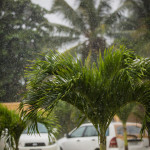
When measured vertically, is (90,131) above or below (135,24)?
below

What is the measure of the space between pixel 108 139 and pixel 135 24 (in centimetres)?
515

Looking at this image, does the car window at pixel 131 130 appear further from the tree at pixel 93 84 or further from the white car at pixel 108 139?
the tree at pixel 93 84

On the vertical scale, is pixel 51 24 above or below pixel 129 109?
above

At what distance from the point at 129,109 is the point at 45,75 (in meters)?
3.38

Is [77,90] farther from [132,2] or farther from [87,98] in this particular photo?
[132,2]

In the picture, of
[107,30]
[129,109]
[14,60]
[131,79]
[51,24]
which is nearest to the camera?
[131,79]

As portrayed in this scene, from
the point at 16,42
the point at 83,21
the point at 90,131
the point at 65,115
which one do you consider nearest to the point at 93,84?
the point at 90,131

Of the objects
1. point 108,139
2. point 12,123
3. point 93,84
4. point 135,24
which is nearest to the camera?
point 93,84

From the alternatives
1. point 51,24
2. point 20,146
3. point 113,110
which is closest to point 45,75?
point 113,110

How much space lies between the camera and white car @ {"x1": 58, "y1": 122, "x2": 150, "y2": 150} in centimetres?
423

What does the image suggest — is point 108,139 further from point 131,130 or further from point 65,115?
point 65,115

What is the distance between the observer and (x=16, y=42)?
684 centimetres

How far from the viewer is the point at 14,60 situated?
674 cm

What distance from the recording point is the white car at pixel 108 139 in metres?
4.23
